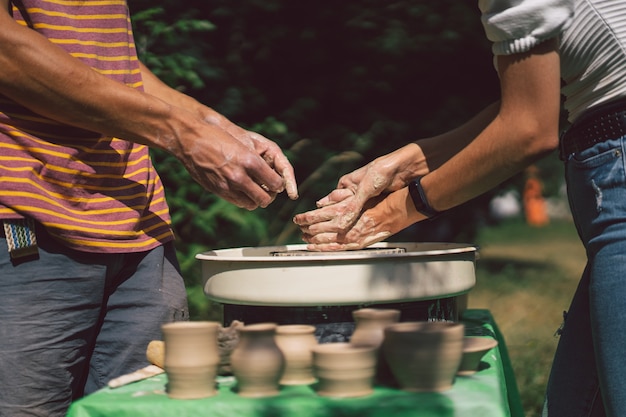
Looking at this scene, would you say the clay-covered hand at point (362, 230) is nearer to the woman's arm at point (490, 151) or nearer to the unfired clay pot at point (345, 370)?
the woman's arm at point (490, 151)

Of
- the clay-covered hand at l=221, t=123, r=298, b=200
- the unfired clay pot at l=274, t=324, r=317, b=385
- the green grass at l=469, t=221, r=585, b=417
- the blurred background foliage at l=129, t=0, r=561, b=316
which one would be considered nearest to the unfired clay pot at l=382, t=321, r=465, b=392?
the unfired clay pot at l=274, t=324, r=317, b=385

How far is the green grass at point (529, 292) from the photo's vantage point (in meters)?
5.09

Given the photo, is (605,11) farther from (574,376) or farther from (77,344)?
(77,344)

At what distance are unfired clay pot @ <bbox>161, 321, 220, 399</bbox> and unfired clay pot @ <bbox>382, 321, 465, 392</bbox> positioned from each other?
0.33m

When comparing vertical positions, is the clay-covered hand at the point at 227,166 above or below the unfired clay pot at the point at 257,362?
above

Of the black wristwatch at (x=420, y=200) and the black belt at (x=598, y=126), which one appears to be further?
the black wristwatch at (x=420, y=200)

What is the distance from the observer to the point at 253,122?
4.76 m

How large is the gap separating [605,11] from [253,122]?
10.4 ft

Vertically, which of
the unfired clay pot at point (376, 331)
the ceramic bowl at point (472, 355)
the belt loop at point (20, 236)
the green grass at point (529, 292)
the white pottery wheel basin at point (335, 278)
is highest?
the belt loop at point (20, 236)

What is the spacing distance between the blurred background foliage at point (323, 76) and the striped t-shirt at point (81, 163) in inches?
81.8

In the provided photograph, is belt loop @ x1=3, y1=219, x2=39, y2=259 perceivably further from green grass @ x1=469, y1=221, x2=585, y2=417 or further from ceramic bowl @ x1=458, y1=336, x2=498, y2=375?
green grass @ x1=469, y1=221, x2=585, y2=417

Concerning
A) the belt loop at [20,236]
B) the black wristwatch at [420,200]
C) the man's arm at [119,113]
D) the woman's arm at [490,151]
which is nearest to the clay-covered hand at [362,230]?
the woman's arm at [490,151]

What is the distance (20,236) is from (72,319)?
25 cm

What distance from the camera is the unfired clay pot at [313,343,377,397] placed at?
1482 millimetres
